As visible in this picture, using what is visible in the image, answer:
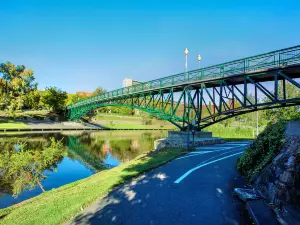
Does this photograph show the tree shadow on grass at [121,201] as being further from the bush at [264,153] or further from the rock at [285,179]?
the bush at [264,153]

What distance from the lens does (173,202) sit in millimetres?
6016

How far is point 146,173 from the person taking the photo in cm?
941

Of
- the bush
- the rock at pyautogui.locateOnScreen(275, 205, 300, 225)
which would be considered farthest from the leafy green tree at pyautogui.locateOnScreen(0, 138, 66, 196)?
the rock at pyautogui.locateOnScreen(275, 205, 300, 225)

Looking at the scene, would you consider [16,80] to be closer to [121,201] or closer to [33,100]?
[33,100]

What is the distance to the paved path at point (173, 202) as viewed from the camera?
4.98 meters

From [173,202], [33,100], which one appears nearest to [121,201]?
[173,202]

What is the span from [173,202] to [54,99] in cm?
6807

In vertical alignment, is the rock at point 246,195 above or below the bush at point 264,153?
below

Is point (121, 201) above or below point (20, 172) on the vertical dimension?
above

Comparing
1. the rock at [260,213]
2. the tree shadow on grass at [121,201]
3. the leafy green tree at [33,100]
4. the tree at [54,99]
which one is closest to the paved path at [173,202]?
the tree shadow on grass at [121,201]

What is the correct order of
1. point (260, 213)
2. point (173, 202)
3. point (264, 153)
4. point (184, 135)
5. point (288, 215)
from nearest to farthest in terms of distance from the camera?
point (288, 215) → point (260, 213) → point (173, 202) → point (264, 153) → point (184, 135)

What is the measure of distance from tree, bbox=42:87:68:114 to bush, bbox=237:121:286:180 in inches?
2623

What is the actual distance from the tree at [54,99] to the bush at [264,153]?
6662cm

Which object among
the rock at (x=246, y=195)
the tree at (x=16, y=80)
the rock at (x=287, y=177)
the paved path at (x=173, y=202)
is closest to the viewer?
the rock at (x=287, y=177)
